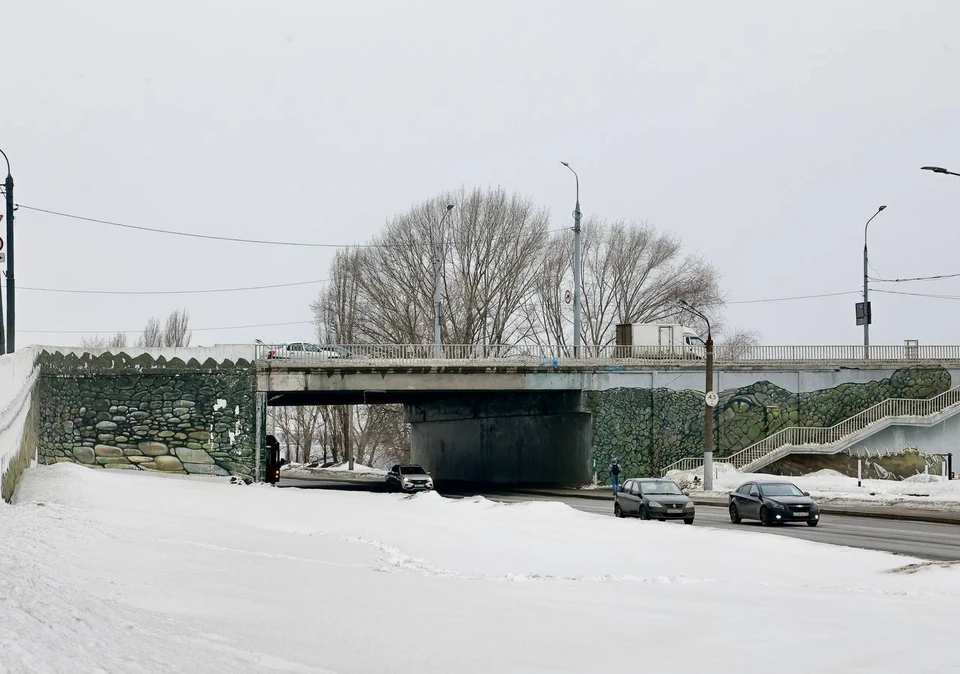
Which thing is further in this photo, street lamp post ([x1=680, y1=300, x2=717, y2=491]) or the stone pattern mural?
the stone pattern mural

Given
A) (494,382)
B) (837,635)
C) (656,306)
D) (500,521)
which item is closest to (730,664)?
(837,635)

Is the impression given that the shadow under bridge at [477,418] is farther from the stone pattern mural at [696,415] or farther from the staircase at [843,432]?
the staircase at [843,432]

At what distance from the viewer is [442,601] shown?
12672 millimetres

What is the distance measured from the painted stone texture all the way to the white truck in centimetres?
2071

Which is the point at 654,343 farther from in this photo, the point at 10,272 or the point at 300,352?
the point at 10,272

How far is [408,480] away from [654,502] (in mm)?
20224

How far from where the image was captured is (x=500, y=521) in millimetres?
26516

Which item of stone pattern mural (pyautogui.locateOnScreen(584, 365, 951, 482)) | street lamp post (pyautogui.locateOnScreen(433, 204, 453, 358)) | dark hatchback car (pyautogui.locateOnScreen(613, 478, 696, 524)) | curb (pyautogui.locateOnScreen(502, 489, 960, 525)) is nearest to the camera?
dark hatchback car (pyautogui.locateOnScreen(613, 478, 696, 524))

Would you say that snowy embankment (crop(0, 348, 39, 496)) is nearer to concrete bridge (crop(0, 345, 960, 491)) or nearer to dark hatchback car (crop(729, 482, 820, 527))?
concrete bridge (crop(0, 345, 960, 491))

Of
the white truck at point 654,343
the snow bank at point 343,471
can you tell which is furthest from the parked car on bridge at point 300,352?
the snow bank at point 343,471

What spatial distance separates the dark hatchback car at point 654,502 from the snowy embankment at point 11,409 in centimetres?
1666

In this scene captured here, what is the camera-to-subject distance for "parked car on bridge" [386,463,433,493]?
160 ft

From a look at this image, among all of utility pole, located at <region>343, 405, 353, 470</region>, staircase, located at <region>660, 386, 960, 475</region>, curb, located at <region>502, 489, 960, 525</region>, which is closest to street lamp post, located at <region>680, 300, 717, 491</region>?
curb, located at <region>502, 489, 960, 525</region>

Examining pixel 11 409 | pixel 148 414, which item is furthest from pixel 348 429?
pixel 11 409
